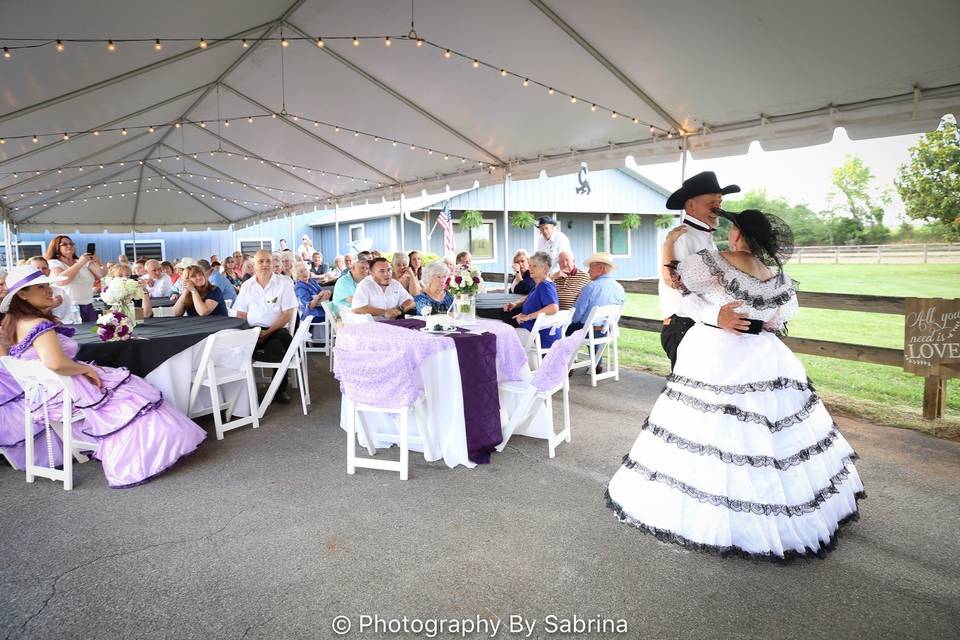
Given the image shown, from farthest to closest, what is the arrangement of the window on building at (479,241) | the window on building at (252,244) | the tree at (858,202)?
the window on building at (252,244) → the window on building at (479,241) → the tree at (858,202)

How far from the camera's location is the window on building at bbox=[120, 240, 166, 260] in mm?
18984

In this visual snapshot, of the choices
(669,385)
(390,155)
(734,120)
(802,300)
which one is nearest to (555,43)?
(734,120)

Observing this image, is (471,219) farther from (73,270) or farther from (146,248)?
(146,248)

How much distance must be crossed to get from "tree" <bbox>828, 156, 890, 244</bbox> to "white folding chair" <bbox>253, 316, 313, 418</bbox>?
623 inches

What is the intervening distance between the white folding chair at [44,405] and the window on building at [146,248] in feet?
58.6

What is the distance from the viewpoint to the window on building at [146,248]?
1898 centimetres

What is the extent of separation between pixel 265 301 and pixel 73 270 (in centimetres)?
159

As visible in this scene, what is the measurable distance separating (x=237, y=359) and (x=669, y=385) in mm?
3381

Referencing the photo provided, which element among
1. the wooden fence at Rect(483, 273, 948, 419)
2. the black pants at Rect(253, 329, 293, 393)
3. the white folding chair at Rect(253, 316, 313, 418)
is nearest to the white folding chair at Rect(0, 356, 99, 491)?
the white folding chair at Rect(253, 316, 313, 418)

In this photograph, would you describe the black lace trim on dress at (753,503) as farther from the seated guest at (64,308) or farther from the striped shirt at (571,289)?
the seated guest at (64,308)

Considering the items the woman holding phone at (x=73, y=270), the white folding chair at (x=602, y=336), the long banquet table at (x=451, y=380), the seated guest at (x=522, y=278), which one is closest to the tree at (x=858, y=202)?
the seated guest at (x=522, y=278)

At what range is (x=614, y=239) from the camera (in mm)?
18359

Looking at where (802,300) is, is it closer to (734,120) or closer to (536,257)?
(734,120)

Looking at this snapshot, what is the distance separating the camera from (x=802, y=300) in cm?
518
